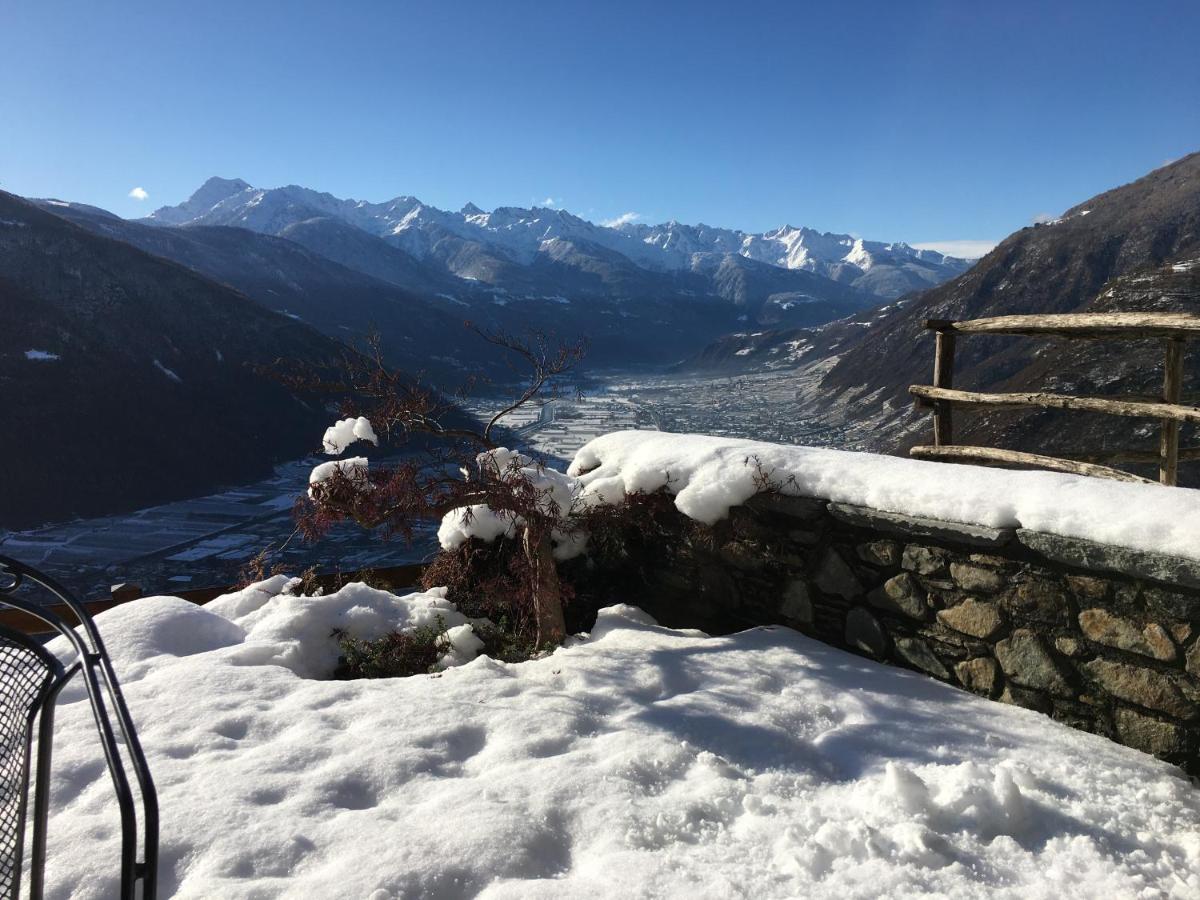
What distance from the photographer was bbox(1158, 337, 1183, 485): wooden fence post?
16.4ft

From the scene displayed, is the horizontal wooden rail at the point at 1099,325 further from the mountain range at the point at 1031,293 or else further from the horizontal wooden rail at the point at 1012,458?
the mountain range at the point at 1031,293

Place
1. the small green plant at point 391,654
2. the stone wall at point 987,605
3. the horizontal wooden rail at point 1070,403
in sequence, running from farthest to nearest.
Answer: the small green plant at point 391,654 < the horizontal wooden rail at point 1070,403 < the stone wall at point 987,605

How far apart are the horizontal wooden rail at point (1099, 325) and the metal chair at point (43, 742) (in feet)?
16.8

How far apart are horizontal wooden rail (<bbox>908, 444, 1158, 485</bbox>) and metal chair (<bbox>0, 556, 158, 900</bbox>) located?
201 inches

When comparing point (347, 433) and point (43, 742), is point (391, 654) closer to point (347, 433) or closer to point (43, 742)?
point (347, 433)

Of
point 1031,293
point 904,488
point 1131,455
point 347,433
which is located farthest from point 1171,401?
point 1031,293

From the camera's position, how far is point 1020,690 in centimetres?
370

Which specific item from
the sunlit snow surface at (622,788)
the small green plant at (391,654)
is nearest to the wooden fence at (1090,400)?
the sunlit snow surface at (622,788)

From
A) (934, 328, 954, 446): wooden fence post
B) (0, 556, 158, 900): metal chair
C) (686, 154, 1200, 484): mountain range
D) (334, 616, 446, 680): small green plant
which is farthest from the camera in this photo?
(686, 154, 1200, 484): mountain range

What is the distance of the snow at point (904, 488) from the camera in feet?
10.8

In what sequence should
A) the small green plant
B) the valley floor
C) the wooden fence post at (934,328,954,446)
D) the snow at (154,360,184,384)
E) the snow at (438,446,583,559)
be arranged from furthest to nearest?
the snow at (154,360,184,384) → the valley floor → the wooden fence post at (934,328,954,446) → the snow at (438,446,583,559) → the small green plant

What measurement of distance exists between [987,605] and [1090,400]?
2.12 metres

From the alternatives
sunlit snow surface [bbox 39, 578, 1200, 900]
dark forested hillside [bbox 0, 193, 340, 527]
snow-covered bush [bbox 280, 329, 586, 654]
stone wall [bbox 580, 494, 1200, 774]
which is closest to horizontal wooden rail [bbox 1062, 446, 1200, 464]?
stone wall [bbox 580, 494, 1200, 774]

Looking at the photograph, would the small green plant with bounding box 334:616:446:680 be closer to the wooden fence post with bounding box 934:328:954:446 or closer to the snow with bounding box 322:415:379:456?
the snow with bounding box 322:415:379:456
